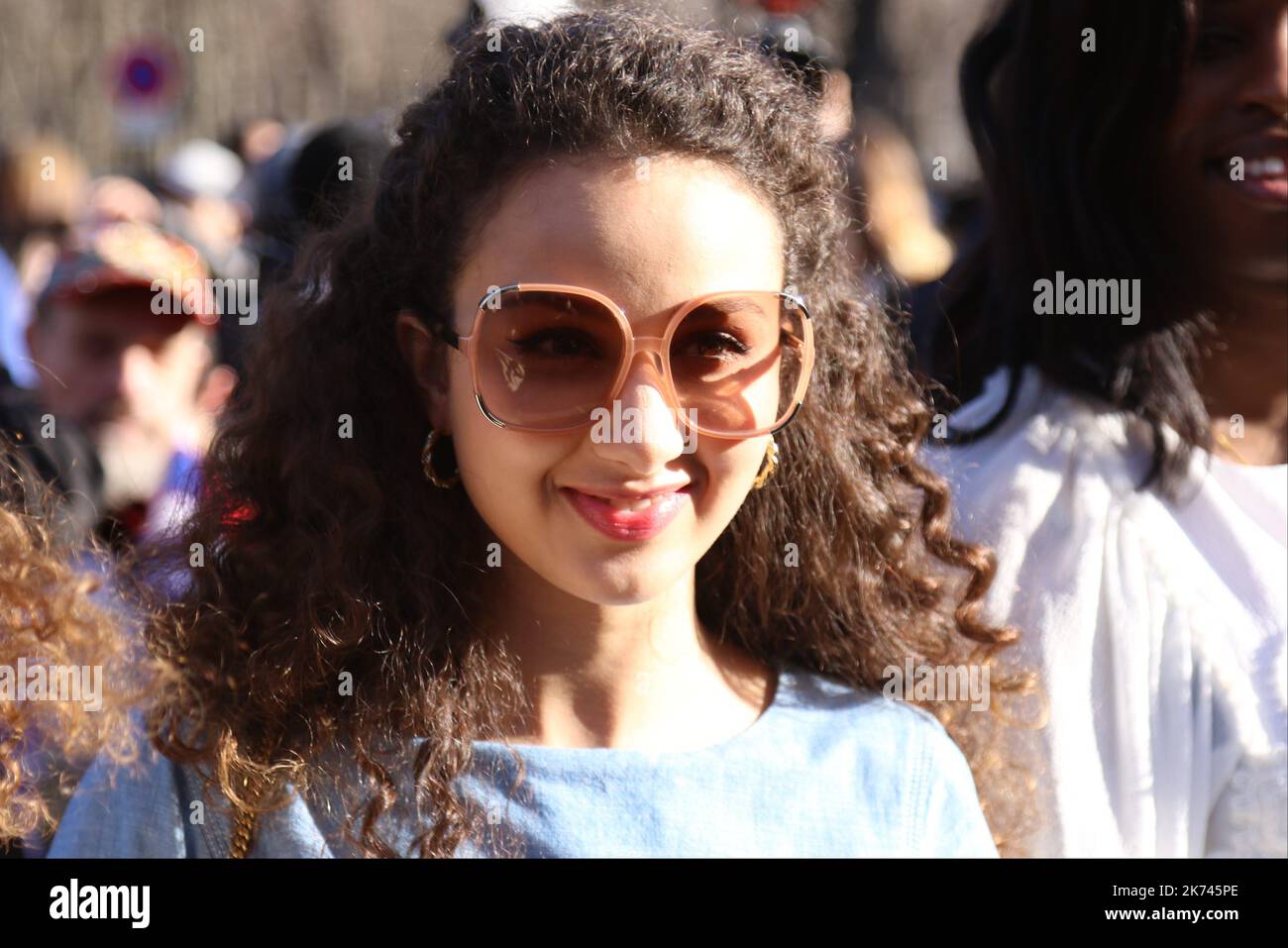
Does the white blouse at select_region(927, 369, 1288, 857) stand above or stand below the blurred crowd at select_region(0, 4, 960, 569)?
below

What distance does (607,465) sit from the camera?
160 centimetres

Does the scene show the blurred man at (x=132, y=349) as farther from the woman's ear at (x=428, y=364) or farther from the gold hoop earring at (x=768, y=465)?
the gold hoop earring at (x=768, y=465)

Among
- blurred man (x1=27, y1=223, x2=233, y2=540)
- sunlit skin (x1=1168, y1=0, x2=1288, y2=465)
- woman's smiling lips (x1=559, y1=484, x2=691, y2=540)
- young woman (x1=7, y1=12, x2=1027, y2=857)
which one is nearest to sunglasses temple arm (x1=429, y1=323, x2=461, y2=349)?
young woman (x1=7, y1=12, x2=1027, y2=857)

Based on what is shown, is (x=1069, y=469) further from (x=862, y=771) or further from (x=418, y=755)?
(x=418, y=755)

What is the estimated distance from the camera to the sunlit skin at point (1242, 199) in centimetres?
207

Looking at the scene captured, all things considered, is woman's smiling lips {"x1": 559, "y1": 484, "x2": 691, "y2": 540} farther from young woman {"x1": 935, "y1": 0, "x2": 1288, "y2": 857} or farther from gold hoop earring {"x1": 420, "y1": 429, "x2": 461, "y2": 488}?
young woman {"x1": 935, "y1": 0, "x2": 1288, "y2": 857}

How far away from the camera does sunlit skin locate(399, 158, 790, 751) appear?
5.22 feet

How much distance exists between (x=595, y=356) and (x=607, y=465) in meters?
0.12

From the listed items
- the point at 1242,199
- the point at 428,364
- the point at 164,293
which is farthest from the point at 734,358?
the point at 164,293

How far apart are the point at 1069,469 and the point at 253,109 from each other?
17.0 ft

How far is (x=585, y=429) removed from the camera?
5.24 ft

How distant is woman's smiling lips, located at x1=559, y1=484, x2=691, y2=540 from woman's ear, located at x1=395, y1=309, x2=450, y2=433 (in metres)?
0.22

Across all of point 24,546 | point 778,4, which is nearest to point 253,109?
point 778,4

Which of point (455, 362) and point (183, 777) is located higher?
point (455, 362)
